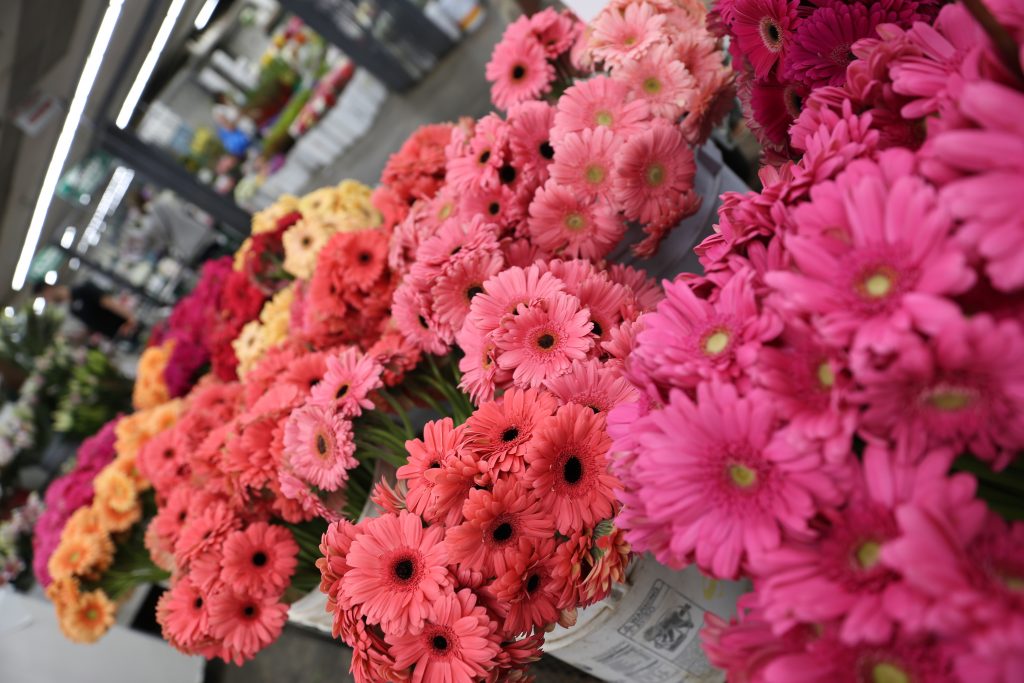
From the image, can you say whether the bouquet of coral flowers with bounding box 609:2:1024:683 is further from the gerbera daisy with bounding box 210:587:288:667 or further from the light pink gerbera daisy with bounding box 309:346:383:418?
the gerbera daisy with bounding box 210:587:288:667

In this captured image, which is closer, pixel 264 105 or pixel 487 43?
pixel 487 43

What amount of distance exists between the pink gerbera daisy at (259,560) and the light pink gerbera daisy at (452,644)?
37cm

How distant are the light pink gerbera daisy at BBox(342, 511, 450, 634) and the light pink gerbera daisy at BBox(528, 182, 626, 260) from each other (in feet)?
1.36

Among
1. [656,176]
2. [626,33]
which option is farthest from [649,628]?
[626,33]

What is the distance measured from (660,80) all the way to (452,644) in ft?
2.53

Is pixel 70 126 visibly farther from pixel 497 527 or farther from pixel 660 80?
pixel 497 527

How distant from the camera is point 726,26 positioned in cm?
79

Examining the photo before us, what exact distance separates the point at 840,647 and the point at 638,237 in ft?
2.19

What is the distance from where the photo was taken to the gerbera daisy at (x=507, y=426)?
2.01 feet

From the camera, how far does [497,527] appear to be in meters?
0.61

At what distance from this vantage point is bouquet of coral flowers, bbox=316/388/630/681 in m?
0.59

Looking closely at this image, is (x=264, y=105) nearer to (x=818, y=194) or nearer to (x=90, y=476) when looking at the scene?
(x=90, y=476)

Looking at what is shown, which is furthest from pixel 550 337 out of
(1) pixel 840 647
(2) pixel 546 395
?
(1) pixel 840 647

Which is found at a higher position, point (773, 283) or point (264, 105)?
point (264, 105)
